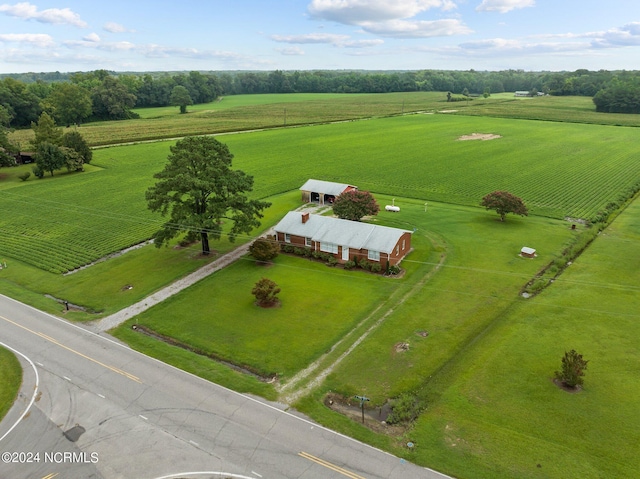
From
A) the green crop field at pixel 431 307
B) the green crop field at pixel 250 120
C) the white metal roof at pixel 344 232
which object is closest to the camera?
the green crop field at pixel 431 307

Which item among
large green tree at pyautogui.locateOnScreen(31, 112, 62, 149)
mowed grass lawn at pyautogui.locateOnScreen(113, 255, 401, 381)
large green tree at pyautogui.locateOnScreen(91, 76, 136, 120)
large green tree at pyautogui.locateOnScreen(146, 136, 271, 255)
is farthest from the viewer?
large green tree at pyautogui.locateOnScreen(91, 76, 136, 120)

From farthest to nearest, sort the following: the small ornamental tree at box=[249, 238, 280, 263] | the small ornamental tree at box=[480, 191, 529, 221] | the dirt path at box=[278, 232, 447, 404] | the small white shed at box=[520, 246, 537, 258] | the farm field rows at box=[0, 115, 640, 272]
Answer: the farm field rows at box=[0, 115, 640, 272], the small ornamental tree at box=[480, 191, 529, 221], the small white shed at box=[520, 246, 537, 258], the small ornamental tree at box=[249, 238, 280, 263], the dirt path at box=[278, 232, 447, 404]

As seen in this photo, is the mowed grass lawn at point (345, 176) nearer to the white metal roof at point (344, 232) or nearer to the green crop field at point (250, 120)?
the green crop field at point (250, 120)

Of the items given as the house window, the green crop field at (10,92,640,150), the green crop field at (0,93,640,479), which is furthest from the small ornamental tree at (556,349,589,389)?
the green crop field at (10,92,640,150)

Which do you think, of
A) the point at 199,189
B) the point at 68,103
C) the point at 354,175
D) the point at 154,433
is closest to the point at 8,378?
the point at 154,433

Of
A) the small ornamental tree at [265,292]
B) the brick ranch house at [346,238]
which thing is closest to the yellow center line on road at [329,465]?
the small ornamental tree at [265,292]

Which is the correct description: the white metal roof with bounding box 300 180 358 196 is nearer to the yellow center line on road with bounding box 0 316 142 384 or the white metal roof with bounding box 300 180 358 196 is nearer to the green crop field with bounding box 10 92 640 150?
the yellow center line on road with bounding box 0 316 142 384

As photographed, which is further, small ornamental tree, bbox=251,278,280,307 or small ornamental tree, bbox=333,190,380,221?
small ornamental tree, bbox=333,190,380,221

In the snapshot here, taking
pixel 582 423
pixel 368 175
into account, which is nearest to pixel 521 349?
pixel 582 423
